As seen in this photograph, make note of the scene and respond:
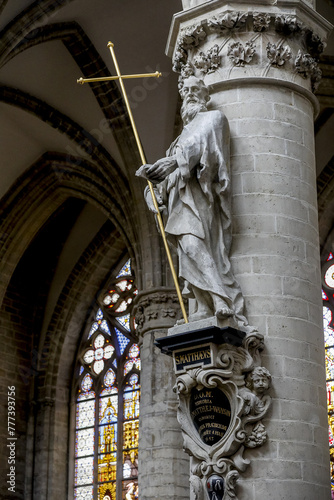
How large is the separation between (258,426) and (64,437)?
1217cm

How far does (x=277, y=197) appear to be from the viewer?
7660 millimetres

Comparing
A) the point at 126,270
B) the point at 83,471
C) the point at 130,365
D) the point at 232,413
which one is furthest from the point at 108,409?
the point at 232,413

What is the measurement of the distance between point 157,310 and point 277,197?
7448 millimetres

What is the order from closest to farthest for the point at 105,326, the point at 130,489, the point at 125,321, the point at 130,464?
the point at 130,489 < the point at 130,464 < the point at 125,321 < the point at 105,326

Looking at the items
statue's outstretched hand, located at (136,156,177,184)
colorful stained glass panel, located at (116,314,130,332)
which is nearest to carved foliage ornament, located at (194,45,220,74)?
statue's outstretched hand, located at (136,156,177,184)

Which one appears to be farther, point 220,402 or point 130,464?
point 130,464

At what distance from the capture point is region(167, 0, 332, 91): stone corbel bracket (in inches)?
315

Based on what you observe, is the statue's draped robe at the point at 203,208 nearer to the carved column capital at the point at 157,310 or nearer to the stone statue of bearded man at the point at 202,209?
the stone statue of bearded man at the point at 202,209

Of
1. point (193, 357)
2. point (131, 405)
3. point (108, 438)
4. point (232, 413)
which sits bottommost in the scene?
point (232, 413)

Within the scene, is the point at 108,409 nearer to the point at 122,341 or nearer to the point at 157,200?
the point at 122,341

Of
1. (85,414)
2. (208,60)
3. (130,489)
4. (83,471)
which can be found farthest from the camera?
(85,414)

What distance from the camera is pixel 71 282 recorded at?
19.7 m

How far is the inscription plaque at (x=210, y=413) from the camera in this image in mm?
7070

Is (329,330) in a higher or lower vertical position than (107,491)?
higher
